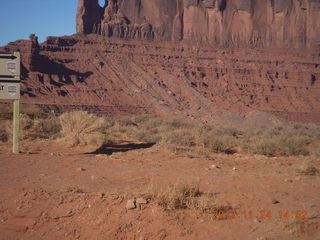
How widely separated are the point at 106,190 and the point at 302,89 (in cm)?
5536

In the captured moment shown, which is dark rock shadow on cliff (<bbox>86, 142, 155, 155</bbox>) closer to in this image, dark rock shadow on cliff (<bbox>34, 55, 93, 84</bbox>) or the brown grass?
the brown grass

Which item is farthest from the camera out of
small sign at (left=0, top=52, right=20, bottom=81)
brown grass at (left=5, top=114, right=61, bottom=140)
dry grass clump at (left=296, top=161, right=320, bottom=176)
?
brown grass at (left=5, top=114, right=61, bottom=140)

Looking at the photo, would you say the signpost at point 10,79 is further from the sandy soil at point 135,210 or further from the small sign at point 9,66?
the sandy soil at point 135,210

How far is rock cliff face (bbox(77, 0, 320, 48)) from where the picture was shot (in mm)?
56594

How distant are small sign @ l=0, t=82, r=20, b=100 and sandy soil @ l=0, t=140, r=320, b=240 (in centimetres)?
243

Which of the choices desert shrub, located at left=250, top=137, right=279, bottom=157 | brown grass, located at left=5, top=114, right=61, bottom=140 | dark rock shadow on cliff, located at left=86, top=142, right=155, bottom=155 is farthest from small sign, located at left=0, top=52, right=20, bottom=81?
desert shrub, located at left=250, top=137, right=279, bottom=157

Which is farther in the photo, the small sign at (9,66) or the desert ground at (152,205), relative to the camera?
the small sign at (9,66)

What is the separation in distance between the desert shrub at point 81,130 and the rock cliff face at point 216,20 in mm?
45715

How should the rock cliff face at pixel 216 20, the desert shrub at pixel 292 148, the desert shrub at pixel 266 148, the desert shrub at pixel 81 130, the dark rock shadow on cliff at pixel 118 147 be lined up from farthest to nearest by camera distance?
the rock cliff face at pixel 216 20 → the desert shrub at pixel 292 148 → the desert shrub at pixel 266 148 → the desert shrub at pixel 81 130 → the dark rock shadow on cliff at pixel 118 147

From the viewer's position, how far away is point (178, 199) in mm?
5156

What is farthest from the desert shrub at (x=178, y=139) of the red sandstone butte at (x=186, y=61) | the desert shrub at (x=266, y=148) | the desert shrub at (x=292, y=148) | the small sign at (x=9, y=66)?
the red sandstone butte at (x=186, y=61)

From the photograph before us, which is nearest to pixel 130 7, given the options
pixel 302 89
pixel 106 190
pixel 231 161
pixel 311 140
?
pixel 302 89

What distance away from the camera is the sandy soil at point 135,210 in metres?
4.61
